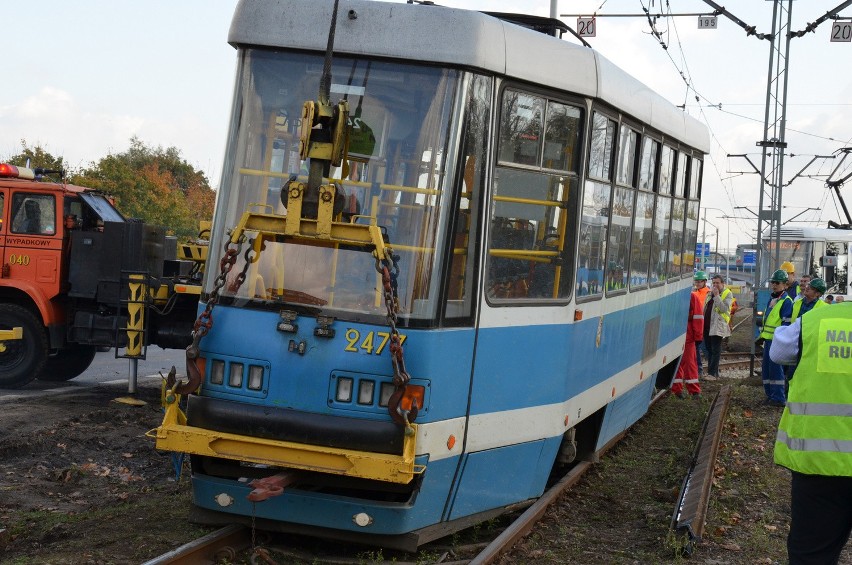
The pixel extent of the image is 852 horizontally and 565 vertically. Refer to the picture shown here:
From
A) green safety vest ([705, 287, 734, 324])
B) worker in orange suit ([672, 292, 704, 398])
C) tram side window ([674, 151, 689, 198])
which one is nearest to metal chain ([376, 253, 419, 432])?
tram side window ([674, 151, 689, 198])

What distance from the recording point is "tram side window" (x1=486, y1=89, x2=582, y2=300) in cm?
710

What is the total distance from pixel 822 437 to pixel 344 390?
8.19 ft

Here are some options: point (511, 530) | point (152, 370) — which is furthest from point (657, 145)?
point (152, 370)

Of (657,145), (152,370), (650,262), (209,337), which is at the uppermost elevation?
(657,145)

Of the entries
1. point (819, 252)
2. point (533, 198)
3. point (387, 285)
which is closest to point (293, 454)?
point (387, 285)

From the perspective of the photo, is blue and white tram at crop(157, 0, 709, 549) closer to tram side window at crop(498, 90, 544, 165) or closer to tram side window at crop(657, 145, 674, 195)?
tram side window at crop(498, 90, 544, 165)

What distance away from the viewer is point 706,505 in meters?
8.63

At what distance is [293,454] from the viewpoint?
20.9 feet

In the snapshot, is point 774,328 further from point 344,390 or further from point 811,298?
point 344,390

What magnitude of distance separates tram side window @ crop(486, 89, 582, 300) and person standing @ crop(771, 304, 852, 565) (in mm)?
2002

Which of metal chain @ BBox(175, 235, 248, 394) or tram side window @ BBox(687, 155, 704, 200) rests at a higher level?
tram side window @ BBox(687, 155, 704, 200)

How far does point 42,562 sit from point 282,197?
2331 mm

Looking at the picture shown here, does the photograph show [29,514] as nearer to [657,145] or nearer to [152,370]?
[657,145]

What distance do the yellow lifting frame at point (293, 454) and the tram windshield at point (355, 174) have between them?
0.76 m
